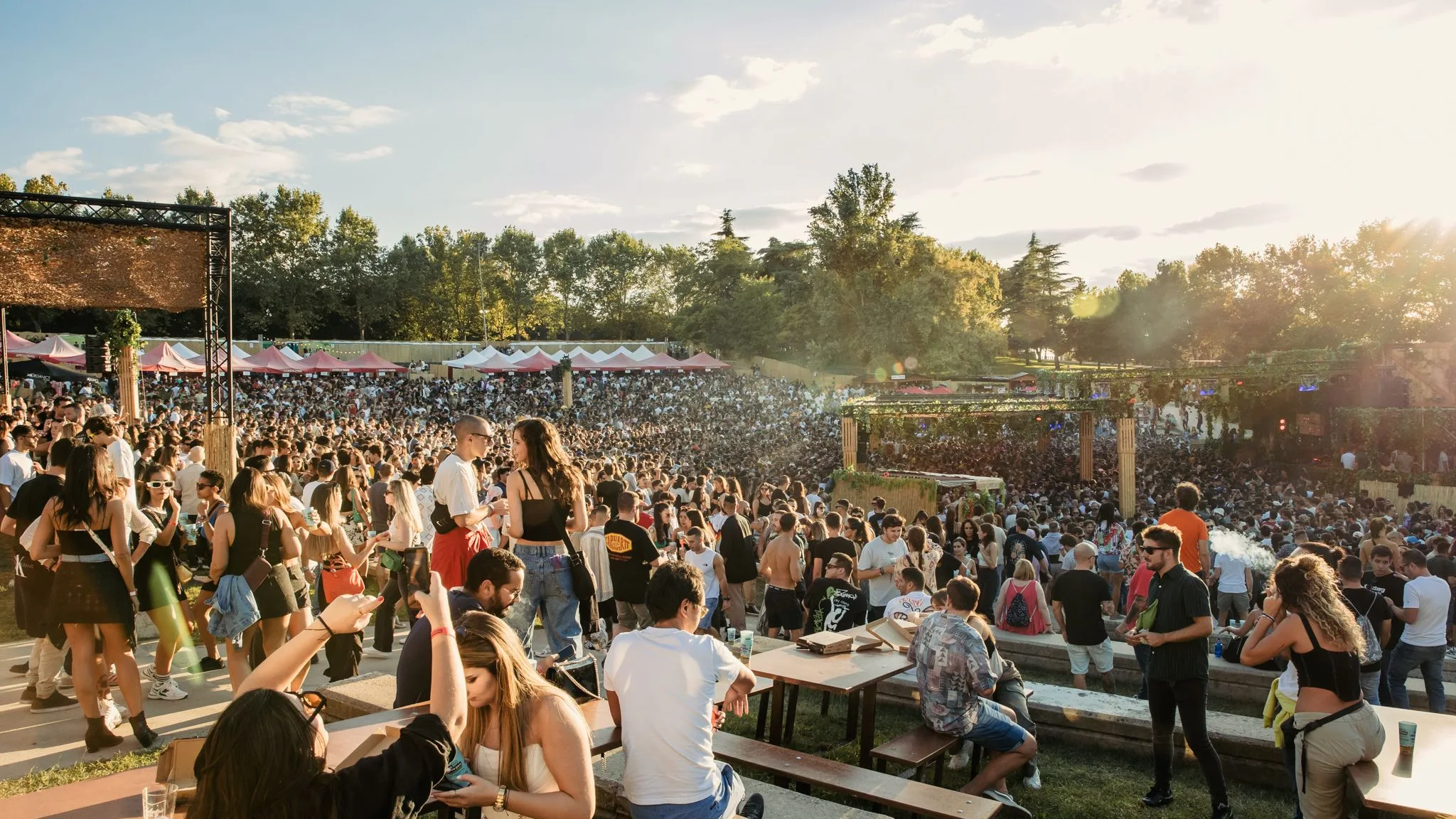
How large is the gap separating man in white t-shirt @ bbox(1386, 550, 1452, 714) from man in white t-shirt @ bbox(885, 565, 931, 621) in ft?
9.83

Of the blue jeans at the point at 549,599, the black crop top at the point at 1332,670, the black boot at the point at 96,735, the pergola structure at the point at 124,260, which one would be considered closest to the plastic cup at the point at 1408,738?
the black crop top at the point at 1332,670

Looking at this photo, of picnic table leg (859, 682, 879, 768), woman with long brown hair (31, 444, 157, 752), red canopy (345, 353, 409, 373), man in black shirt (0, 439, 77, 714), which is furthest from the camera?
red canopy (345, 353, 409, 373)

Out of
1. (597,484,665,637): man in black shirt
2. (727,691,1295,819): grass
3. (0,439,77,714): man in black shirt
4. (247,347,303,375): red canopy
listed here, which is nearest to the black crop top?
(727,691,1295,819): grass

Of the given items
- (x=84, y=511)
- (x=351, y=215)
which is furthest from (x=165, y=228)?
(x=351, y=215)

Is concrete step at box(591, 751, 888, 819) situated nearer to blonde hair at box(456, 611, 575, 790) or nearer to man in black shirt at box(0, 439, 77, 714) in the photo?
blonde hair at box(456, 611, 575, 790)

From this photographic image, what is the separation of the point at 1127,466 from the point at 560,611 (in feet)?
72.1

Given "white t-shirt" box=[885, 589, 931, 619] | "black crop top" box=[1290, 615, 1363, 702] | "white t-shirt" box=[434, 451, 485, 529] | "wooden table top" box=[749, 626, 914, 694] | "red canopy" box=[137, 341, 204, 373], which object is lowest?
"wooden table top" box=[749, 626, 914, 694]

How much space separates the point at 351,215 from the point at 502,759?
54.4m

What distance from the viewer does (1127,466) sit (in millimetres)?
23266

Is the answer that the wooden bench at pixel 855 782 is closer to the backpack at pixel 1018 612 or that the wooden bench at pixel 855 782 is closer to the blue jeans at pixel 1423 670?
the backpack at pixel 1018 612

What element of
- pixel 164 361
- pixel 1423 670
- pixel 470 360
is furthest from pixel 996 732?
pixel 470 360

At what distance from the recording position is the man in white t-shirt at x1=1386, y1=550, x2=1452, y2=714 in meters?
5.82

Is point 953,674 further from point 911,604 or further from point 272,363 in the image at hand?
point 272,363

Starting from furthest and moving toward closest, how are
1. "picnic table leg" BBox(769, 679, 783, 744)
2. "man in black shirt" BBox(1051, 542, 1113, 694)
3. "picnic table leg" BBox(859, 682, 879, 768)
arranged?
"man in black shirt" BBox(1051, 542, 1113, 694), "picnic table leg" BBox(769, 679, 783, 744), "picnic table leg" BBox(859, 682, 879, 768)
